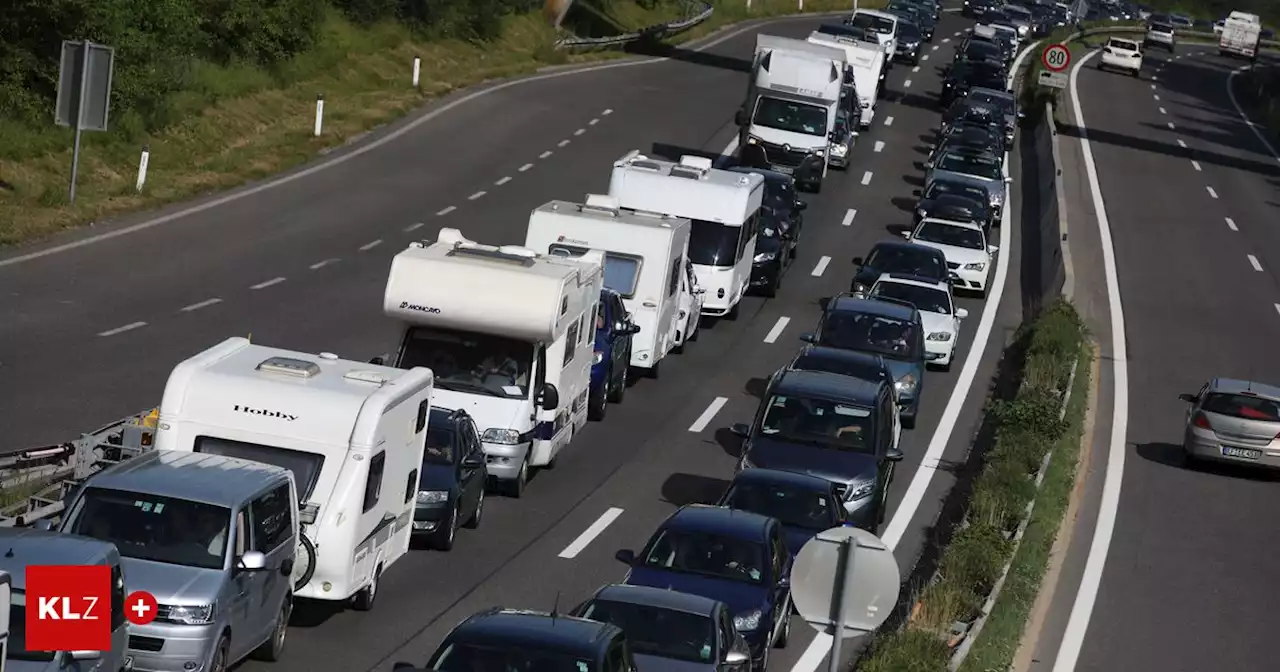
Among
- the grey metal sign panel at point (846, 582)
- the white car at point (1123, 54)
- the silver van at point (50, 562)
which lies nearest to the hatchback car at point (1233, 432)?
the grey metal sign panel at point (846, 582)

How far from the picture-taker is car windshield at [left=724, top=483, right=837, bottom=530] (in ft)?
69.4

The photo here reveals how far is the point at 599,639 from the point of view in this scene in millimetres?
13891

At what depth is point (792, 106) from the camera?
1960 inches

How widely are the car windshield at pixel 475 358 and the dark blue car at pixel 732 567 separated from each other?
473 cm

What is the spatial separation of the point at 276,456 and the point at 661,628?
13.1 feet

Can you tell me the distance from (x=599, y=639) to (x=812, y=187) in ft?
122

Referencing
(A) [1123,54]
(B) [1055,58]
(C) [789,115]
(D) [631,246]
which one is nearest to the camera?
(D) [631,246]

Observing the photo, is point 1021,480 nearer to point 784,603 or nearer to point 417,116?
point 784,603

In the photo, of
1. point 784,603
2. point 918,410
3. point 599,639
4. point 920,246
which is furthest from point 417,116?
point 599,639

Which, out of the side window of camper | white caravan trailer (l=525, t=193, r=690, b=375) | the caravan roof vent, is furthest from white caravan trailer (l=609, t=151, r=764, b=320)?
the side window of camper

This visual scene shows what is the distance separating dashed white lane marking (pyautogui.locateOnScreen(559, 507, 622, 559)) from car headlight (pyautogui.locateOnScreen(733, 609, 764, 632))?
4192mm

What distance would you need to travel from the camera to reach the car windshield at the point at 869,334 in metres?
31.2

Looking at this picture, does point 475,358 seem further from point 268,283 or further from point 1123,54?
point 1123,54

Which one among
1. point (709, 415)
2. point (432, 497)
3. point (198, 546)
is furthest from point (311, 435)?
point (709, 415)
